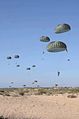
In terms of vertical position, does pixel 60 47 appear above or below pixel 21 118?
above

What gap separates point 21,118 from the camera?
27.0 metres

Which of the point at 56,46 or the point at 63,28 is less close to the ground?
the point at 63,28

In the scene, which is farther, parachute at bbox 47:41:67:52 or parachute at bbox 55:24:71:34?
parachute at bbox 55:24:71:34

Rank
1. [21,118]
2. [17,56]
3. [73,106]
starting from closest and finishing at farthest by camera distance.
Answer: [21,118] → [73,106] → [17,56]

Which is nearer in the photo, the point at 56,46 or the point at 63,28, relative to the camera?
the point at 56,46

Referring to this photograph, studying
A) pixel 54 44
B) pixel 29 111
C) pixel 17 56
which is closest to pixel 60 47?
pixel 54 44

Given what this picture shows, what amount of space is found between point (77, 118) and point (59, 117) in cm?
135

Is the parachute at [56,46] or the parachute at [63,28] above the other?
the parachute at [63,28]

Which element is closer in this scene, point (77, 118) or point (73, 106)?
point (77, 118)

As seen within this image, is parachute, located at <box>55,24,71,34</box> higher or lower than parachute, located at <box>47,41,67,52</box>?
higher

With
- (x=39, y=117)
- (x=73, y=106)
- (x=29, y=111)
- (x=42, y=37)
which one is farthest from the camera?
(x=42, y=37)

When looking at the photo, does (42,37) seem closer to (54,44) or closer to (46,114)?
(54,44)

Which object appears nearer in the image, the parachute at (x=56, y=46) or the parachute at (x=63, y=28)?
the parachute at (x=56, y=46)

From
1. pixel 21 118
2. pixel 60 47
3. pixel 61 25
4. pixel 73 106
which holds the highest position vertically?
pixel 61 25
